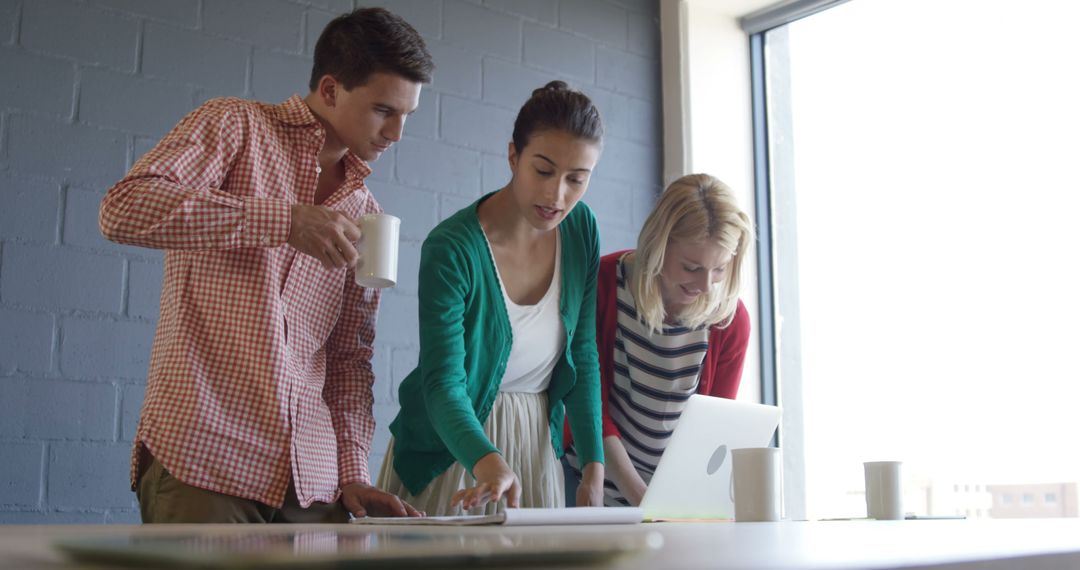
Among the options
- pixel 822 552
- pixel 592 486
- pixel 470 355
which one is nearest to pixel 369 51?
pixel 470 355

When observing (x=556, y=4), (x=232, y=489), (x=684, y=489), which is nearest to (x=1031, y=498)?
(x=684, y=489)

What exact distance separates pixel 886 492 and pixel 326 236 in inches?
35.4

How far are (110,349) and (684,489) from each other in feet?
4.16

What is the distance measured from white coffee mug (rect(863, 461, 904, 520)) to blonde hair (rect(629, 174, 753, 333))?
1.66 feet

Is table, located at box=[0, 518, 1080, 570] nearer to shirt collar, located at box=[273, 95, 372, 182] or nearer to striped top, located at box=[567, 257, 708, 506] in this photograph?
shirt collar, located at box=[273, 95, 372, 182]

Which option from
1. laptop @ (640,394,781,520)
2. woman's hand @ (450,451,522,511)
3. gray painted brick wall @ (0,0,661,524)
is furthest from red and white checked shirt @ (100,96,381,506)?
gray painted brick wall @ (0,0,661,524)

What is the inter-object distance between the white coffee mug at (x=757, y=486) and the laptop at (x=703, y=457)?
3.8 inches

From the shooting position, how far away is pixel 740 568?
0.39 m

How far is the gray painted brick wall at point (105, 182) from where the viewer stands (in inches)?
78.7

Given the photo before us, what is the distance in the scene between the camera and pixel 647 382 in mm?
1925

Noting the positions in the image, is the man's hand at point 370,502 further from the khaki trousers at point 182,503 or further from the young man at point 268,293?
the khaki trousers at point 182,503

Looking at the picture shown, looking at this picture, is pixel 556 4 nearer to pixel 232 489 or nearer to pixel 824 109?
pixel 824 109

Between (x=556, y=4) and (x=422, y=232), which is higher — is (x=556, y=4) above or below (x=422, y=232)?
above

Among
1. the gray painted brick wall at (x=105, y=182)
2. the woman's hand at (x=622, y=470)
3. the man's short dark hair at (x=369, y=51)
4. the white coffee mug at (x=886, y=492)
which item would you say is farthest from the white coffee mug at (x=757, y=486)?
the gray painted brick wall at (x=105, y=182)
